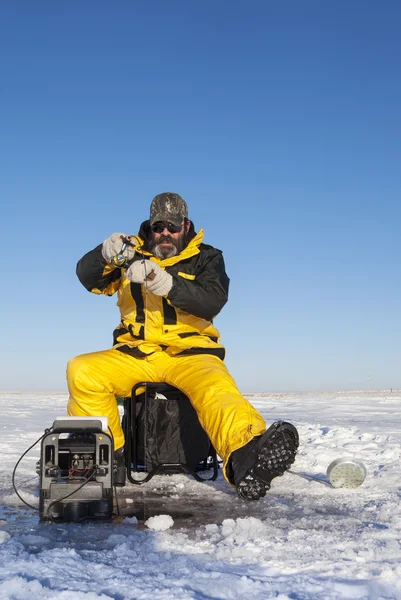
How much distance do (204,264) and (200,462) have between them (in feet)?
4.28

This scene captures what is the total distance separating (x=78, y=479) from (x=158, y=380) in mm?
1112

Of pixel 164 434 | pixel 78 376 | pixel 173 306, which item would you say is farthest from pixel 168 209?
pixel 164 434

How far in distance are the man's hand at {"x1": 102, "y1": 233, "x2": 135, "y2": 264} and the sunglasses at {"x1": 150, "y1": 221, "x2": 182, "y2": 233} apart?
1.26 feet

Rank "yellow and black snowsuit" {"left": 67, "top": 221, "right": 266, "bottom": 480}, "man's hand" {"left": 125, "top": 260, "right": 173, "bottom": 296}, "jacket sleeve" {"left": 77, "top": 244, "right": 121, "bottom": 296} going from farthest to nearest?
1. "jacket sleeve" {"left": 77, "top": 244, "right": 121, "bottom": 296}
2. "yellow and black snowsuit" {"left": 67, "top": 221, "right": 266, "bottom": 480}
3. "man's hand" {"left": 125, "top": 260, "right": 173, "bottom": 296}

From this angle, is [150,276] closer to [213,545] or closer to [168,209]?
[168,209]

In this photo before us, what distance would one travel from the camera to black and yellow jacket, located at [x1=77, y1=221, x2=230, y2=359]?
3670mm

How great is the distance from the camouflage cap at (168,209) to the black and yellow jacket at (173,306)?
0.60ft

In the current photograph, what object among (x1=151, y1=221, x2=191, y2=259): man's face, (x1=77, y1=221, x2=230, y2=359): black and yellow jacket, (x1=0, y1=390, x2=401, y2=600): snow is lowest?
(x1=0, y1=390, x2=401, y2=600): snow

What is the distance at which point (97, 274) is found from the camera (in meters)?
3.91

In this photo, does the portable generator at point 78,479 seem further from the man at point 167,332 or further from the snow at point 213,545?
the man at point 167,332

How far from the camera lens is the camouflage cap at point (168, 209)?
4.00 metres

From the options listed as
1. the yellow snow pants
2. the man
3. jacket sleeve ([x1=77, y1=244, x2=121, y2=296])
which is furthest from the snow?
jacket sleeve ([x1=77, y1=244, x2=121, y2=296])

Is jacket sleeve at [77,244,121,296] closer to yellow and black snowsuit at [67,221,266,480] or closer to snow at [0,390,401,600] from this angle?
yellow and black snowsuit at [67,221,266,480]

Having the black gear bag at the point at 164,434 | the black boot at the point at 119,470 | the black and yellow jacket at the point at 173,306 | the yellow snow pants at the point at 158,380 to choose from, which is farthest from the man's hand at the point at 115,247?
the black boot at the point at 119,470
